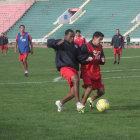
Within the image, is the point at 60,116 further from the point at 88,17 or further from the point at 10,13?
the point at 10,13

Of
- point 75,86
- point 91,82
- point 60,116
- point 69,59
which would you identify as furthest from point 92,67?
point 60,116

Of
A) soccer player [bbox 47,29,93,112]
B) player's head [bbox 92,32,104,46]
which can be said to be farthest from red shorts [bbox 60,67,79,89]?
player's head [bbox 92,32,104,46]

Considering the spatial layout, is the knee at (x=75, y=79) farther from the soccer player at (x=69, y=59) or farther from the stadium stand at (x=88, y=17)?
the stadium stand at (x=88, y=17)

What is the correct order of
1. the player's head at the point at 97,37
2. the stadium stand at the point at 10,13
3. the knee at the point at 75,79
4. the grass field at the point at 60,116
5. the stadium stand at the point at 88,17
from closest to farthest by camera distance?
1. the grass field at the point at 60,116
2. the knee at the point at 75,79
3. the player's head at the point at 97,37
4. the stadium stand at the point at 88,17
5. the stadium stand at the point at 10,13

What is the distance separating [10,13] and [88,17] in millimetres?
12301

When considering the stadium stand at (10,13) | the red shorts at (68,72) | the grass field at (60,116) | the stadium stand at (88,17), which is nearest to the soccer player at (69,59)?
the red shorts at (68,72)

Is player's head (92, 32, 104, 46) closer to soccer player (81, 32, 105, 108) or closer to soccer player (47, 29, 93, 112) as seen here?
soccer player (81, 32, 105, 108)

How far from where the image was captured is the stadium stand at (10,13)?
6400 centimetres

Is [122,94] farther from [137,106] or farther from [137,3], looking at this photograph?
[137,3]

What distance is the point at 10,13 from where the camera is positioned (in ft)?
214

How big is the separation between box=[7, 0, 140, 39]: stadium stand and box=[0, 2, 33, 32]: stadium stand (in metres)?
0.77

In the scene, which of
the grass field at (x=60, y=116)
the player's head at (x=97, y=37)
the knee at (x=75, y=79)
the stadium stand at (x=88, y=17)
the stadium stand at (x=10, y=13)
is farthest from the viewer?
the stadium stand at (x=10, y=13)

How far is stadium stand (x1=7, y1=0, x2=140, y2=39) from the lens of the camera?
181 feet

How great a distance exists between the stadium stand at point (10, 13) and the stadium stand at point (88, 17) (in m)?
0.77
